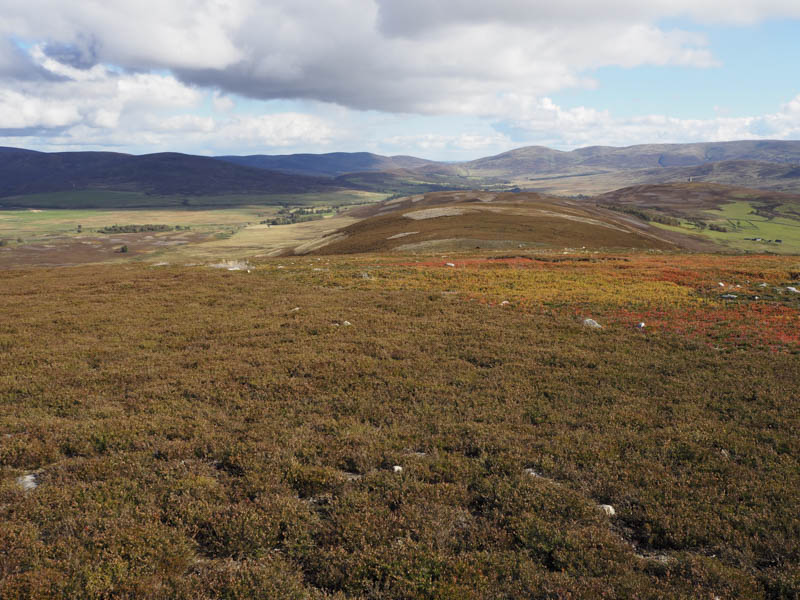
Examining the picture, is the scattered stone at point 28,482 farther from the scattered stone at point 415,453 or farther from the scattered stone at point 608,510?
the scattered stone at point 608,510

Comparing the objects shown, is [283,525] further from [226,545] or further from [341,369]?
[341,369]

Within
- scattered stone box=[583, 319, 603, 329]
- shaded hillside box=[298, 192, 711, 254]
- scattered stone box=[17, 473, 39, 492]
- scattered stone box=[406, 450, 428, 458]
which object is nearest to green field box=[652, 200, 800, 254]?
shaded hillside box=[298, 192, 711, 254]

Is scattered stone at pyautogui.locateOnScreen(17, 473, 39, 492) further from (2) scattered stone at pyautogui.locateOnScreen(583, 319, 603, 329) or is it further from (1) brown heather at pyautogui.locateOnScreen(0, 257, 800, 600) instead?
(2) scattered stone at pyautogui.locateOnScreen(583, 319, 603, 329)

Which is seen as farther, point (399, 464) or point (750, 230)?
point (750, 230)

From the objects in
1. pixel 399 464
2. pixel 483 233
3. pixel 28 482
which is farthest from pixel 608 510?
pixel 483 233

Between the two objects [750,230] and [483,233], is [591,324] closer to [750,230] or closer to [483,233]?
[483,233]

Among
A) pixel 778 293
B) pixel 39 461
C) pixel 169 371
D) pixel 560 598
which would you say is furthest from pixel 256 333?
pixel 778 293

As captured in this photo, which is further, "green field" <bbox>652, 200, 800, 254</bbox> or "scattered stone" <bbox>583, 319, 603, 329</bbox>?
"green field" <bbox>652, 200, 800, 254</bbox>
